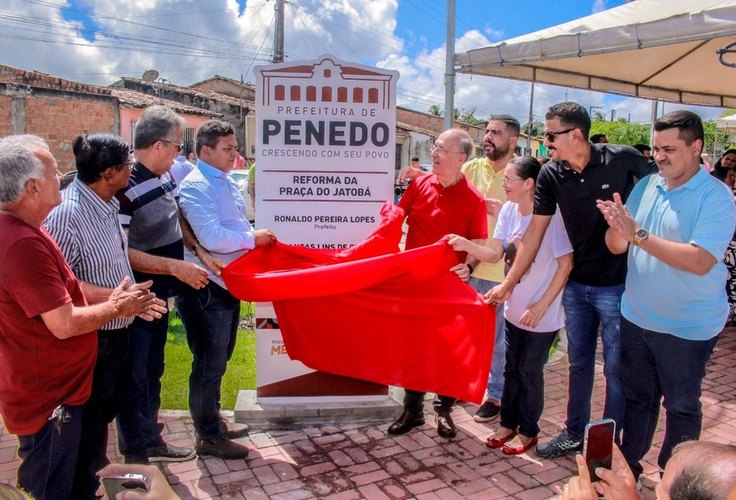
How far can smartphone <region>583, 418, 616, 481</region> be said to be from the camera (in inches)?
65.9

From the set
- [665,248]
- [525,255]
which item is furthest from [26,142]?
[665,248]

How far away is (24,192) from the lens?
8.11 feet

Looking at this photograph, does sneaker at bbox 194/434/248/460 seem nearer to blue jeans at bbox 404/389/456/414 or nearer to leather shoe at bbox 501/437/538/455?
blue jeans at bbox 404/389/456/414

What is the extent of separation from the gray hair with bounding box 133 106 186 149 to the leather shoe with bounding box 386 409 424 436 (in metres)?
2.48

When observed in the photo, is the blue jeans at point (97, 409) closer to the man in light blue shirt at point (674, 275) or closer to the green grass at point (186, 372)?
the green grass at point (186, 372)

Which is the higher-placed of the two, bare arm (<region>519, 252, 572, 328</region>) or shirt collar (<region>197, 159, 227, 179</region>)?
shirt collar (<region>197, 159, 227, 179</region>)

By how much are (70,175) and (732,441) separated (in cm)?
562

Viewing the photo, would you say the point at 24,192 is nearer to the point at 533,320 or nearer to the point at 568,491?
the point at 568,491

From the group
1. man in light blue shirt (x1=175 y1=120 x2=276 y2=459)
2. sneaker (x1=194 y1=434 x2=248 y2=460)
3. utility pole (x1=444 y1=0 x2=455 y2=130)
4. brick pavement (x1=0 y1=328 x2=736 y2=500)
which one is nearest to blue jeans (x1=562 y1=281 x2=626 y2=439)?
brick pavement (x1=0 y1=328 x2=736 y2=500)

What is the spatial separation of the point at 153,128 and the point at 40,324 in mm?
1438

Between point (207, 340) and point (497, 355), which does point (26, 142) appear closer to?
point (207, 340)

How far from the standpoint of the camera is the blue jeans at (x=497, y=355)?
4.83 meters

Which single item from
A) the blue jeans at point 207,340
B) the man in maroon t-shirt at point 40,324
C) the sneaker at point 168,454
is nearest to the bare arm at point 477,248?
the blue jeans at point 207,340

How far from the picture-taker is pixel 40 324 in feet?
8.38
